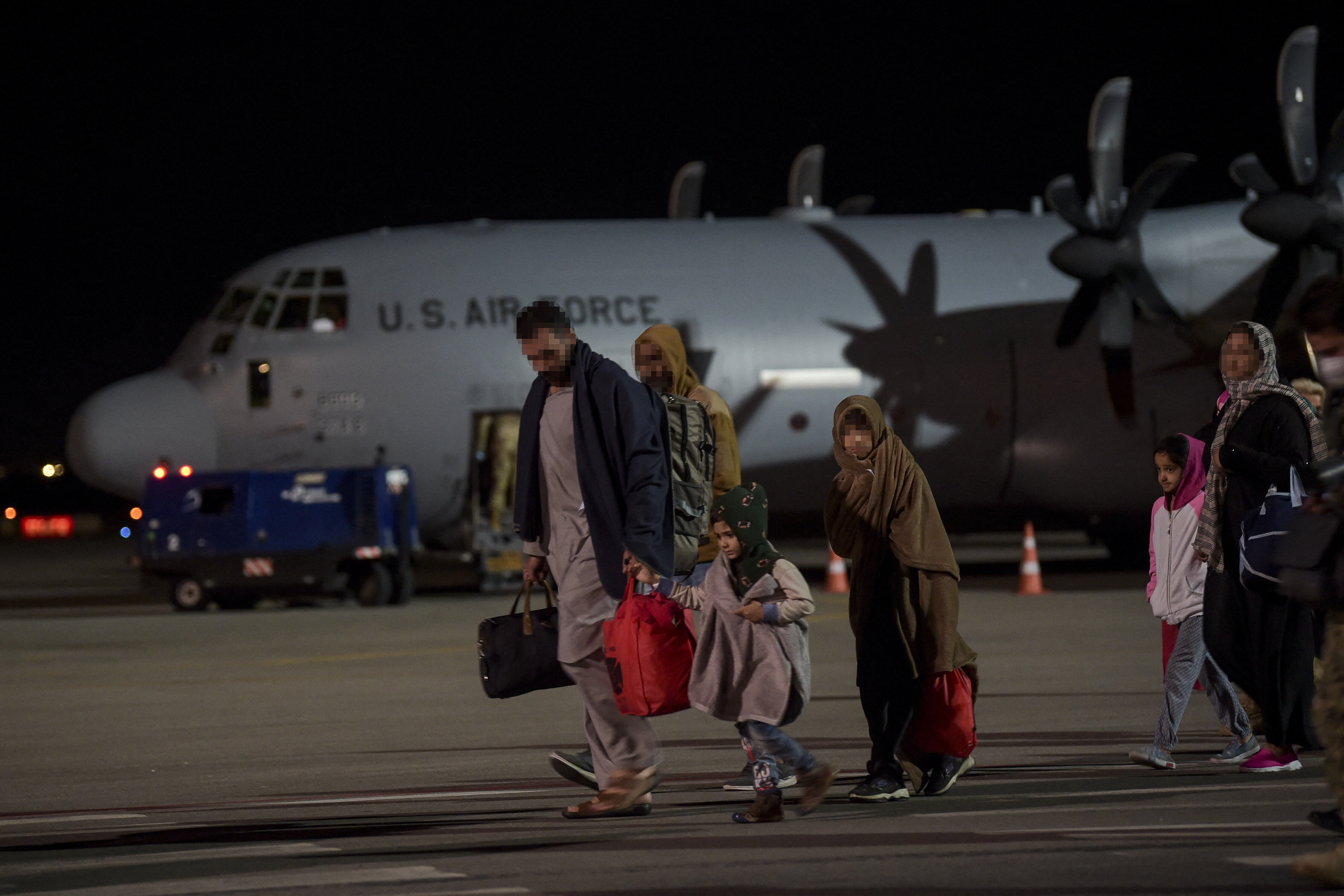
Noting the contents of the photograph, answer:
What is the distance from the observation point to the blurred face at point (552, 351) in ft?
20.9

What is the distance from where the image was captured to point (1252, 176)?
17.8m

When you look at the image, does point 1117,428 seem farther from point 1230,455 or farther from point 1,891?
point 1,891

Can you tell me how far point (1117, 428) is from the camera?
1970 cm

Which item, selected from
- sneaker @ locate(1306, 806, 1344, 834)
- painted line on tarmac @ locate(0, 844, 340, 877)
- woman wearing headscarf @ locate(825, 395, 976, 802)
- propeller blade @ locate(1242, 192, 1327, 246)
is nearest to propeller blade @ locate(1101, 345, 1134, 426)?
propeller blade @ locate(1242, 192, 1327, 246)

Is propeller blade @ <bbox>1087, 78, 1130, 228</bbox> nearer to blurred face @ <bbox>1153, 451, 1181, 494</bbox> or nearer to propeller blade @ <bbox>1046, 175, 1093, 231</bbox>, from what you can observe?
propeller blade @ <bbox>1046, 175, 1093, 231</bbox>

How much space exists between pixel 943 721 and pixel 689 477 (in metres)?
1.29

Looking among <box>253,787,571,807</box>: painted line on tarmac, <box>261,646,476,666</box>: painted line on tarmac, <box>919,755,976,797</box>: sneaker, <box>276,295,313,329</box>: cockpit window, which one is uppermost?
<box>276,295,313,329</box>: cockpit window

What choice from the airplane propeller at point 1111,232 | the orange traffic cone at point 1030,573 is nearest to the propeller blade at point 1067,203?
the airplane propeller at point 1111,232

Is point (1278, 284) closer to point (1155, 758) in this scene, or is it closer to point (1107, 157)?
point (1107, 157)

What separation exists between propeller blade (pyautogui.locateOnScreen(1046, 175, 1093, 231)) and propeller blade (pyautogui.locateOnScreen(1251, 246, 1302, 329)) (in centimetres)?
185

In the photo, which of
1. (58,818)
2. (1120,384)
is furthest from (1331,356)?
(1120,384)

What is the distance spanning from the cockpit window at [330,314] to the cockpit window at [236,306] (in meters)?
0.73

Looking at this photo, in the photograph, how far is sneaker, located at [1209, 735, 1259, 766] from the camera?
23.6 feet

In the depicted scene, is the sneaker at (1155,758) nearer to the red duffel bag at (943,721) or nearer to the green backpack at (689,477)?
the red duffel bag at (943,721)
